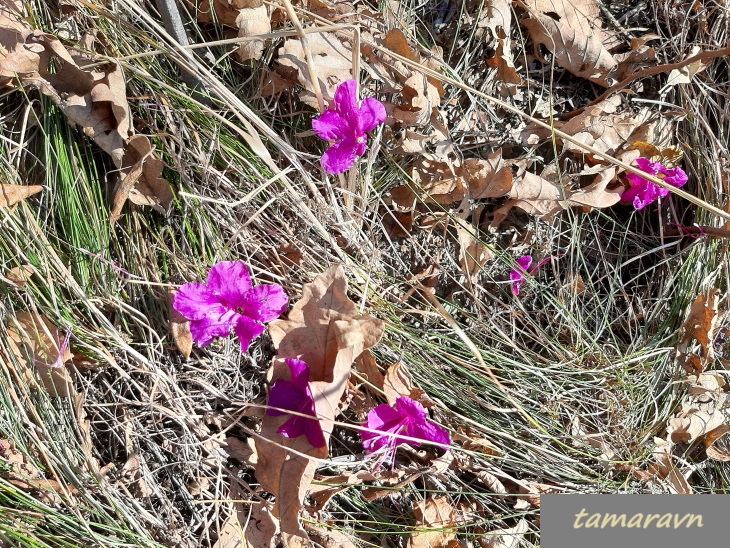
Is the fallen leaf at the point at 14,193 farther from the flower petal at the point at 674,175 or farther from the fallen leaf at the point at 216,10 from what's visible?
the flower petal at the point at 674,175

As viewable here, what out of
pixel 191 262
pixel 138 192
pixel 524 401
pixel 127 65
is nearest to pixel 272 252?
pixel 191 262

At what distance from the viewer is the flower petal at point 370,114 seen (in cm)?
142

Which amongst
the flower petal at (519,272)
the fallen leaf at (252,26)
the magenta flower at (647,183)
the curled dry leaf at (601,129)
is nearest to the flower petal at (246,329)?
the fallen leaf at (252,26)

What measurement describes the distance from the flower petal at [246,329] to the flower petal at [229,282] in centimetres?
4

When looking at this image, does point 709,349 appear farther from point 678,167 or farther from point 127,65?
point 127,65

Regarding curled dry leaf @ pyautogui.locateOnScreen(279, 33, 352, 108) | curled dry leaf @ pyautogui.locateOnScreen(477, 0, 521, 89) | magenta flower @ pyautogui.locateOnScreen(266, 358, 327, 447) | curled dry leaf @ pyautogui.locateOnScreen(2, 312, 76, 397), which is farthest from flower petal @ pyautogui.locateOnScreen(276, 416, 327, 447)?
curled dry leaf @ pyautogui.locateOnScreen(477, 0, 521, 89)

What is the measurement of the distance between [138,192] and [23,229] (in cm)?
27

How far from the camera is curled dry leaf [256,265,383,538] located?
1328 millimetres

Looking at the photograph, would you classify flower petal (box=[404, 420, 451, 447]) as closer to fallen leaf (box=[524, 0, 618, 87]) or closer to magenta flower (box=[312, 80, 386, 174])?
magenta flower (box=[312, 80, 386, 174])

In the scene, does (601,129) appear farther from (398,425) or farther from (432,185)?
(398,425)

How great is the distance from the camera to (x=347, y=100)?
55.3 inches

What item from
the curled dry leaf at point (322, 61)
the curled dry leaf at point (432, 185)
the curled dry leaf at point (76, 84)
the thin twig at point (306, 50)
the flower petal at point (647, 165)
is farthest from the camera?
the flower petal at point (647, 165)

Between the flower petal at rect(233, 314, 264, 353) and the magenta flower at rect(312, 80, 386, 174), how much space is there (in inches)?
15.7

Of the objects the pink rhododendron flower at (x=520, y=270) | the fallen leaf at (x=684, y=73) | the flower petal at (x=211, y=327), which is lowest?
the pink rhododendron flower at (x=520, y=270)
